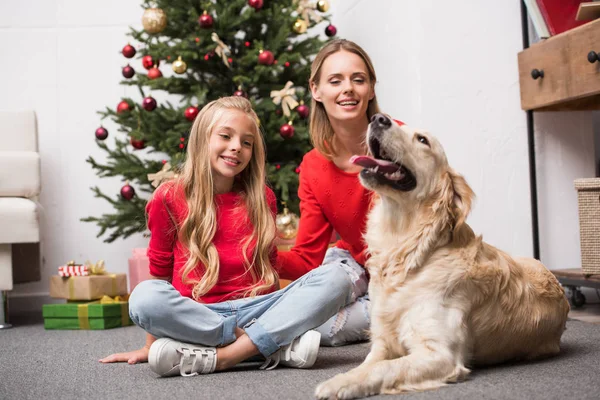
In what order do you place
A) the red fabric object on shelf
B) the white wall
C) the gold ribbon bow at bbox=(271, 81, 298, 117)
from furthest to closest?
the gold ribbon bow at bbox=(271, 81, 298, 117), the white wall, the red fabric object on shelf

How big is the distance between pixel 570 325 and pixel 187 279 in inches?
57.6

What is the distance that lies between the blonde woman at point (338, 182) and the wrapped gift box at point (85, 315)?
1032 millimetres

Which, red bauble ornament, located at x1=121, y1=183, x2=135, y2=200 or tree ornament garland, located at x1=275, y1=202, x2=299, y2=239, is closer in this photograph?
tree ornament garland, located at x1=275, y1=202, x2=299, y2=239

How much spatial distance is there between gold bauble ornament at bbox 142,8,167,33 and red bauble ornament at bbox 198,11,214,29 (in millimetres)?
203

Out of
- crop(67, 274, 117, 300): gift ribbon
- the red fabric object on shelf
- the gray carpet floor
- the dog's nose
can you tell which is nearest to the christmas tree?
crop(67, 274, 117, 300): gift ribbon

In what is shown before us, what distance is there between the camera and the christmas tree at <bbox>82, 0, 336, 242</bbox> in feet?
10.1

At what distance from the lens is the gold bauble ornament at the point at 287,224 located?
3.03 meters

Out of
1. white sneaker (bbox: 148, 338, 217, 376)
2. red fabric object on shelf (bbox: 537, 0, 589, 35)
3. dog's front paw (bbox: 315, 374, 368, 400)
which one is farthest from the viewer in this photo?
red fabric object on shelf (bbox: 537, 0, 589, 35)

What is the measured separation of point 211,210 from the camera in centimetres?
195

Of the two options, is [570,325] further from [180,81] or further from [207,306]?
[180,81]

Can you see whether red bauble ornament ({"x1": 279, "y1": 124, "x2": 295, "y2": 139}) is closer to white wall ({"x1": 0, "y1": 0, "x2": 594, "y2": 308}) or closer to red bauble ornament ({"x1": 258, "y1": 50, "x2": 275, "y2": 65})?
red bauble ornament ({"x1": 258, "y1": 50, "x2": 275, "y2": 65})

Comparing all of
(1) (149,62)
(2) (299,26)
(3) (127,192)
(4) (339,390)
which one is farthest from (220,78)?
(4) (339,390)

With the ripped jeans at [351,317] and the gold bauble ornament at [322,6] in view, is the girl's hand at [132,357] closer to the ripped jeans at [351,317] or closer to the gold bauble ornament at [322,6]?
the ripped jeans at [351,317]

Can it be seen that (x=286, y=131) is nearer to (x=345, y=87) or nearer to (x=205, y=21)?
(x=205, y=21)
